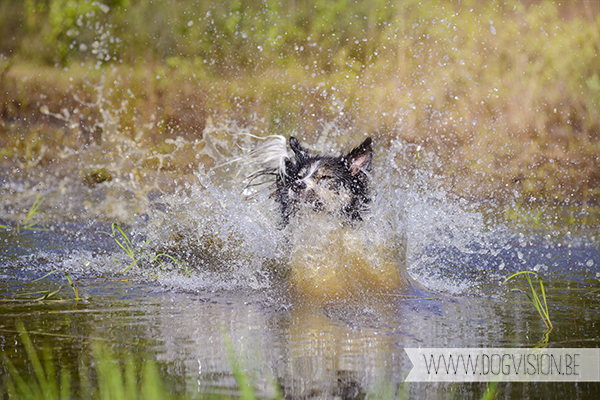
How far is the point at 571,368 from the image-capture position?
2703 mm

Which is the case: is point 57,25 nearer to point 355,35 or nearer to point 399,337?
point 355,35

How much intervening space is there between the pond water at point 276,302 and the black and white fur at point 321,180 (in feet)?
0.64

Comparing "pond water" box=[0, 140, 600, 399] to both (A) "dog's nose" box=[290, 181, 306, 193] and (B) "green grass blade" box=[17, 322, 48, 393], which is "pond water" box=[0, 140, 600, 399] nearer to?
(B) "green grass blade" box=[17, 322, 48, 393]

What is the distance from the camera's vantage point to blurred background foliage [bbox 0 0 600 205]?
1212cm

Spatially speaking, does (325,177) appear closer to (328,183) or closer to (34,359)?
(328,183)

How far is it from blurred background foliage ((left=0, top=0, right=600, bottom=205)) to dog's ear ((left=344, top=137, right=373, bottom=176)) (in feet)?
21.0

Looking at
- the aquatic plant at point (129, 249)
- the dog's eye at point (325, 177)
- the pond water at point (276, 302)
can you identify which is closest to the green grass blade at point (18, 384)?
the pond water at point (276, 302)

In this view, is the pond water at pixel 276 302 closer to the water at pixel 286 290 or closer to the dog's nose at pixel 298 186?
the water at pixel 286 290

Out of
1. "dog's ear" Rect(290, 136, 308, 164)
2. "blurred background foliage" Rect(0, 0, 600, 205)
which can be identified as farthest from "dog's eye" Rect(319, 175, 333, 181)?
"blurred background foliage" Rect(0, 0, 600, 205)

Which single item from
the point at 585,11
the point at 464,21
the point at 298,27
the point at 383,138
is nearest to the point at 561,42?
the point at 585,11

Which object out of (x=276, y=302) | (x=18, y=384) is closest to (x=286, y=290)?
(x=276, y=302)

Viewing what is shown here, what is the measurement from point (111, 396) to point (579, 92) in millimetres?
12365

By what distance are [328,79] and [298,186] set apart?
930 centimetres

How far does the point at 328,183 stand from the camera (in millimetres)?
4812
